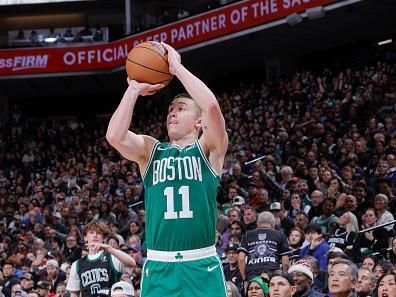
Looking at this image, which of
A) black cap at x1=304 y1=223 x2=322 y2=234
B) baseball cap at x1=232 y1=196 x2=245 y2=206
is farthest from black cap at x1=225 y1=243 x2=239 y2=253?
baseball cap at x1=232 y1=196 x2=245 y2=206

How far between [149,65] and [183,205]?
0.86 m

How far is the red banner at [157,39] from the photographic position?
781 inches

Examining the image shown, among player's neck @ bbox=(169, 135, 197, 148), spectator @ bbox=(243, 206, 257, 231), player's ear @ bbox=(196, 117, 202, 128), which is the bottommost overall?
spectator @ bbox=(243, 206, 257, 231)

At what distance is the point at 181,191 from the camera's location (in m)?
5.05

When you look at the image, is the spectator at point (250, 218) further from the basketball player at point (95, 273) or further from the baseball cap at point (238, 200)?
the basketball player at point (95, 273)

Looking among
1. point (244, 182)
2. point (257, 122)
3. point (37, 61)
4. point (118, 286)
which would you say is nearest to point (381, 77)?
point (257, 122)

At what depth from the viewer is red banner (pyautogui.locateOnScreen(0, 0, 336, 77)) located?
65.1 feet

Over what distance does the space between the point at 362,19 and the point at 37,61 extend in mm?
10056

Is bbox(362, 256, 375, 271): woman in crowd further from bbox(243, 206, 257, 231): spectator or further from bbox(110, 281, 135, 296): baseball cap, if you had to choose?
bbox(243, 206, 257, 231): spectator

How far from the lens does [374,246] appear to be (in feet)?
33.0

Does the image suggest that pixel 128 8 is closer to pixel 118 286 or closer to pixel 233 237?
pixel 233 237

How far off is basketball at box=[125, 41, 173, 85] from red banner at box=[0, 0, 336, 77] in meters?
13.3

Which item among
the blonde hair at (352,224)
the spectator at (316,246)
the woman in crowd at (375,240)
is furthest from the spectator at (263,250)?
the blonde hair at (352,224)

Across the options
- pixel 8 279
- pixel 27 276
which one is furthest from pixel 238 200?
pixel 8 279
